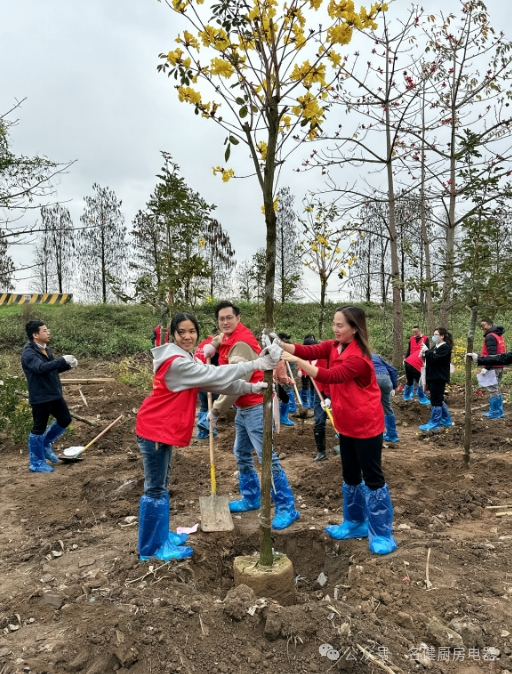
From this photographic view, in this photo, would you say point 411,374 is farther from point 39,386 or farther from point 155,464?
point 155,464

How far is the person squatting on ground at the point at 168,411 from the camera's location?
3385mm

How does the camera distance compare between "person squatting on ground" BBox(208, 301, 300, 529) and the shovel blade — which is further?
"person squatting on ground" BBox(208, 301, 300, 529)

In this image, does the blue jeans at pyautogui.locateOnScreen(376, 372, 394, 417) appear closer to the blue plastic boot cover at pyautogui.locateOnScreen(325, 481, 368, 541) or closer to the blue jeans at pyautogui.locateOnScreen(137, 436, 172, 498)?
the blue plastic boot cover at pyautogui.locateOnScreen(325, 481, 368, 541)

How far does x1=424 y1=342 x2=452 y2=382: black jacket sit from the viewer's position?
852 cm

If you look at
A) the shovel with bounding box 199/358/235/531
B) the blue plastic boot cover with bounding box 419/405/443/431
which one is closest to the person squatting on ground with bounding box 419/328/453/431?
the blue plastic boot cover with bounding box 419/405/443/431

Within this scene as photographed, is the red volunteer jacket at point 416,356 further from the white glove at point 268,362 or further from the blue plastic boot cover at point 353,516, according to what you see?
the white glove at point 268,362

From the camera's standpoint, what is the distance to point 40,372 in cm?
630

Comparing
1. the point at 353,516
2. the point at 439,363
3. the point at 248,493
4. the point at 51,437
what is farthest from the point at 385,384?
the point at 51,437

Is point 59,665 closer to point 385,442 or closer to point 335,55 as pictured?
point 335,55

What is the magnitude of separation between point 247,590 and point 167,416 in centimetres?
127

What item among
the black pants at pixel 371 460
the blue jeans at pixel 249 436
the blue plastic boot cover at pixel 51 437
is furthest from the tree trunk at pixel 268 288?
the blue plastic boot cover at pixel 51 437

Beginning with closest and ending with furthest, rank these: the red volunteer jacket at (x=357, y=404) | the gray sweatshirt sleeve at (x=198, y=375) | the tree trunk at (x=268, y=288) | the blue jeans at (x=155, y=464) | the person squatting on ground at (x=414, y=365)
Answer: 1. the tree trunk at (x=268, y=288)
2. the gray sweatshirt sleeve at (x=198, y=375)
3. the blue jeans at (x=155, y=464)
4. the red volunteer jacket at (x=357, y=404)
5. the person squatting on ground at (x=414, y=365)

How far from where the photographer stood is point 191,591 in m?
3.11

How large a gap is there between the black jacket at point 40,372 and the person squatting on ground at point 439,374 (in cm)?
609
